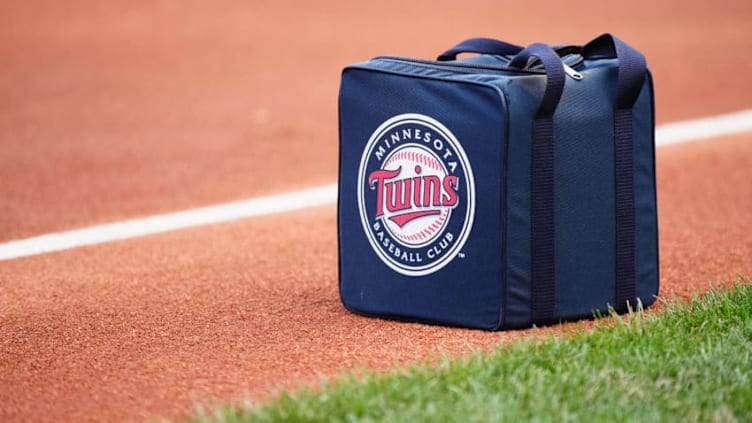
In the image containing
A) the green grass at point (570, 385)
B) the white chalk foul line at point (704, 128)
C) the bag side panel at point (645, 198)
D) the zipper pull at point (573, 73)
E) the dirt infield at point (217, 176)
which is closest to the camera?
the green grass at point (570, 385)

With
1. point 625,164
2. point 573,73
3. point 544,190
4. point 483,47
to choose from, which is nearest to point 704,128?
point 483,47

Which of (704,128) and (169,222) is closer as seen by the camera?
(169,222)

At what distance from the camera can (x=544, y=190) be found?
11.9 feet

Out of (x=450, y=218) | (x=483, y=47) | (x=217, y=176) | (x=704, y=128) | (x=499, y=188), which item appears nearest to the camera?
(x=499, y=188)

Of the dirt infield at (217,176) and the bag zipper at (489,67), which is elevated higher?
the bag zipper at (489,67)

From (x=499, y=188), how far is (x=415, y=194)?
310 millimetres

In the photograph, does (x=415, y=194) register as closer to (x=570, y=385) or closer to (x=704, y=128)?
(x=570, y=385)

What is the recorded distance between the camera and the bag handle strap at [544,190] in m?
3.57

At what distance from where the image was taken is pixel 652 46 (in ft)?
37.3

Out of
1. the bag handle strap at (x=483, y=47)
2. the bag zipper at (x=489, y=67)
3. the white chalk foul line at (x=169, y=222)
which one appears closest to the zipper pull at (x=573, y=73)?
the bag zipper at (x=489, y=67)

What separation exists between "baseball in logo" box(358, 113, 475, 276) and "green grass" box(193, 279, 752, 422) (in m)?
0.47

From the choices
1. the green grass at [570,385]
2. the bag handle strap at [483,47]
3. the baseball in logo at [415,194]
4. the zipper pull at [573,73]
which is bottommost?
the green grass at [570,385]

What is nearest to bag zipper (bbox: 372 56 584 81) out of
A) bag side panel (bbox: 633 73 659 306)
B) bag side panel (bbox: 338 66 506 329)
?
bag side panel (bbox: 338 66 506 329)

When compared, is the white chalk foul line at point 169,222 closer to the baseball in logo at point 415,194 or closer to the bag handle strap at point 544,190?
the baseball in logo at point 415,194
